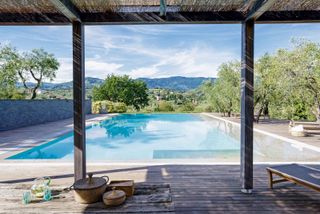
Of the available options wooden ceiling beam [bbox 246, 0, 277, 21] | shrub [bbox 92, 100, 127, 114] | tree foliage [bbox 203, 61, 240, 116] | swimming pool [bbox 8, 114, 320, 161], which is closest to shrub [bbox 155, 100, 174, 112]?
shrub [bbox 92, 100, 127, 114]

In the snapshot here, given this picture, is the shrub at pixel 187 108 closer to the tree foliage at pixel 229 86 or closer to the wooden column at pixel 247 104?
the tree foliage at pixel 229 86

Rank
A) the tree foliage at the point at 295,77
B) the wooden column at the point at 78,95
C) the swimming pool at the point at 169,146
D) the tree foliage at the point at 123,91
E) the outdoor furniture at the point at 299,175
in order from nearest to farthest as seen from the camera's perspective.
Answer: the outdoor furniture at the point at 299,175 < the wooden column at the point at 78,95 < the swimming pool at the point at 169,146 < the tree foliage at the point at 295,77 < the tree foliage at the point at 123,91

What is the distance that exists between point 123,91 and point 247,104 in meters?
18.6

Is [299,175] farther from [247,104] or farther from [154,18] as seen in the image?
[154,18]

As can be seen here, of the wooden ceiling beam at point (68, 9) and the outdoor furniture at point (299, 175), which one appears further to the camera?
the outdoor furniture at point (299, 175)

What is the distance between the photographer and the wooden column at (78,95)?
9.48 ft

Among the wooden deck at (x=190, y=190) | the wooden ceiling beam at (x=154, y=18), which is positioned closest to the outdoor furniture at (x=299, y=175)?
the wooden deck at (x=190, y=190)

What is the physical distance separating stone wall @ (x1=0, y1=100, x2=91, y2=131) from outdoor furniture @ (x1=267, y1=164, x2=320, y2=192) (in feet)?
32.5

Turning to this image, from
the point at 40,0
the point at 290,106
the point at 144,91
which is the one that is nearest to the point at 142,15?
the point at 40,0

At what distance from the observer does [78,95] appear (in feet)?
9.62

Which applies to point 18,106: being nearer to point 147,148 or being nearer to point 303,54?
point 147,148

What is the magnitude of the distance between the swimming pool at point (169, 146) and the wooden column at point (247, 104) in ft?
5.75

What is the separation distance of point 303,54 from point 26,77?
53.4 feet

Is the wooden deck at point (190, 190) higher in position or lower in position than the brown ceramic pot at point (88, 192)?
lower
